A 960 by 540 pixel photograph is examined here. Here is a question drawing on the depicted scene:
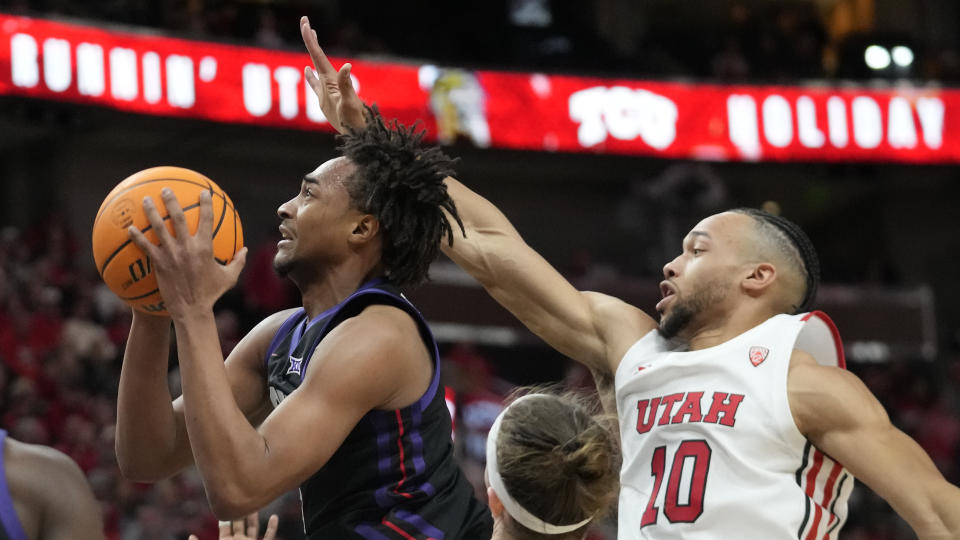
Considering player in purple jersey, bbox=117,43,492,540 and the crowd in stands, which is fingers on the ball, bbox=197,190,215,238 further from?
the crowd in stands

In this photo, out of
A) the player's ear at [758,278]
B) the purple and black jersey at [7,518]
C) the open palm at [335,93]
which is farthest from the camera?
the player's ear at [758,278]

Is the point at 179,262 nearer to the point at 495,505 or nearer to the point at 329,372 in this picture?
the point at 329,372

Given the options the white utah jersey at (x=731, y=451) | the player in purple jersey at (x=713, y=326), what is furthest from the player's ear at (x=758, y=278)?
the white utah jersey at (x=731, y=451)

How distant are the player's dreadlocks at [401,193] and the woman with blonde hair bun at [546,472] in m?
0.48

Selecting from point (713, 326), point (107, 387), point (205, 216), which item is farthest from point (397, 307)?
point (107, 387)

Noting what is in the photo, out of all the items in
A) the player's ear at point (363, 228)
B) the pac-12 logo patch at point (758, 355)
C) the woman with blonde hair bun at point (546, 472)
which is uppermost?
the player's ear at point (363, 228)

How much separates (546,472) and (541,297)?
2.34 ft

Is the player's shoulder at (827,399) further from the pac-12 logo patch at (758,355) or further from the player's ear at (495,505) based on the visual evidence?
the player's ear at (495,505)

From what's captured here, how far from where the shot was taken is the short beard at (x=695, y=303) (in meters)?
3.46

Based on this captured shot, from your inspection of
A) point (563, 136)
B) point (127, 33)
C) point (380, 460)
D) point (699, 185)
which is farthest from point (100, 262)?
point (699, 185)

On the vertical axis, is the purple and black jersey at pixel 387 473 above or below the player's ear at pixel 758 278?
below

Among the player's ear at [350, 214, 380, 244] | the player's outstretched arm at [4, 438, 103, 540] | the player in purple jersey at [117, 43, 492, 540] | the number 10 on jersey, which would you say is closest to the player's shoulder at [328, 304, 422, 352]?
the player in purple jersey at [117, 43, 492, 540]

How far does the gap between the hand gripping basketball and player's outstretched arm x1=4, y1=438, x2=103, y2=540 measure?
15.4 inches

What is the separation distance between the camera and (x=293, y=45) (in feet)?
41.0
